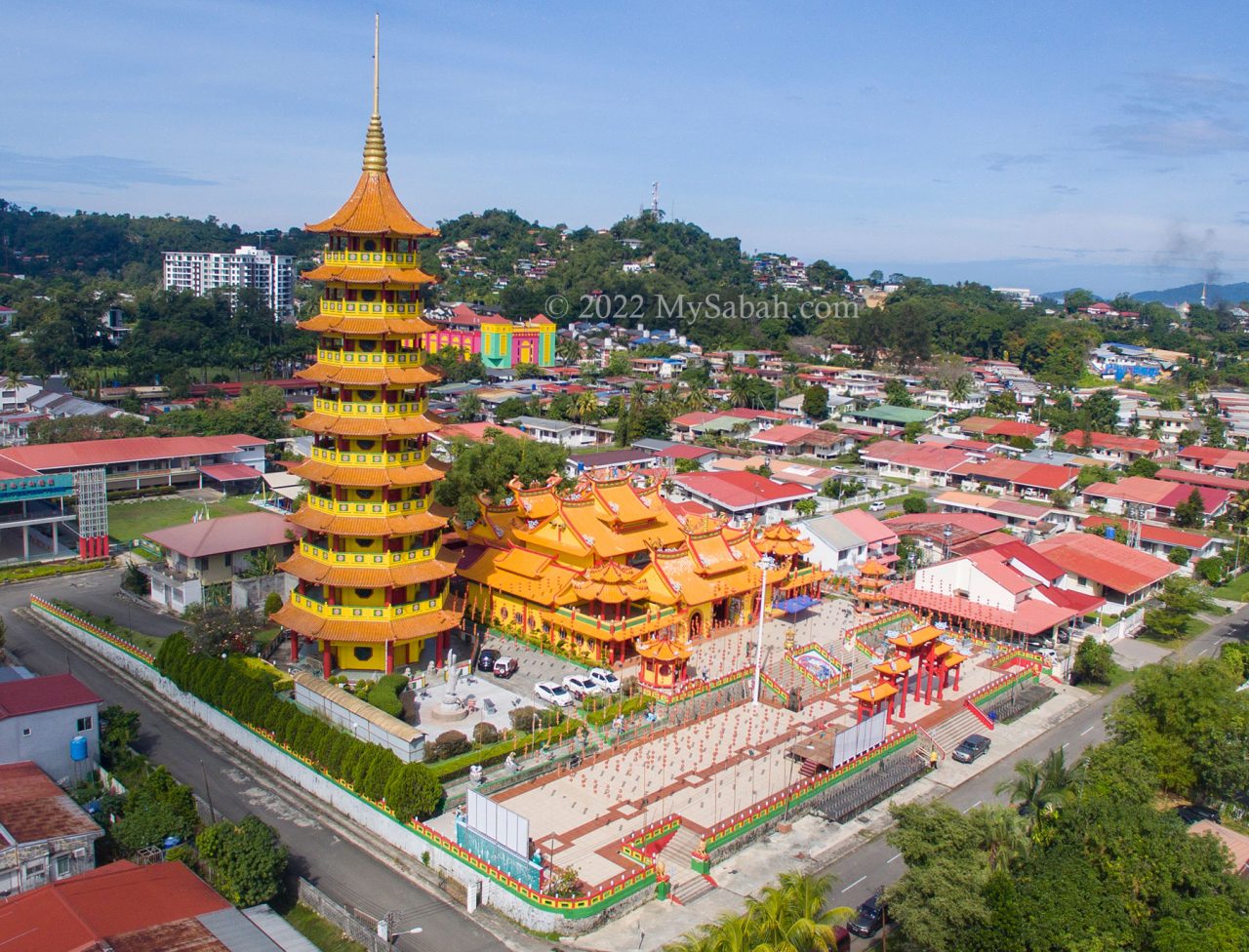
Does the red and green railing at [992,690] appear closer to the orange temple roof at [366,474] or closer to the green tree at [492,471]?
the orange temple roof at [366,474]

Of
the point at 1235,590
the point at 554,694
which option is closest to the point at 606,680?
the point at 554,694

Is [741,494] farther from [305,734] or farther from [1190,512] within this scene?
[305,734]

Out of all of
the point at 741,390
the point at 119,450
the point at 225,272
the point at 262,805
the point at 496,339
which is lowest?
the point at 262,805

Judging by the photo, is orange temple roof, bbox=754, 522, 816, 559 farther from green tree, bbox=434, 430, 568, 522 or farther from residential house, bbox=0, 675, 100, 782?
residential house, bbox=0, 675, 100, 782

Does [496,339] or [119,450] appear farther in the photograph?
[496,339]

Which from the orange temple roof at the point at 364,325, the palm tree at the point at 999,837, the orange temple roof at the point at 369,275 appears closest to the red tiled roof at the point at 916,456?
the orange temple roof at the point at 364,325

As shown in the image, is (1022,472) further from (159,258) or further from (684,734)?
(159,258)

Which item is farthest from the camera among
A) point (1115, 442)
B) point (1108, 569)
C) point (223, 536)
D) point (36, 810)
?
point (1115, 442)
